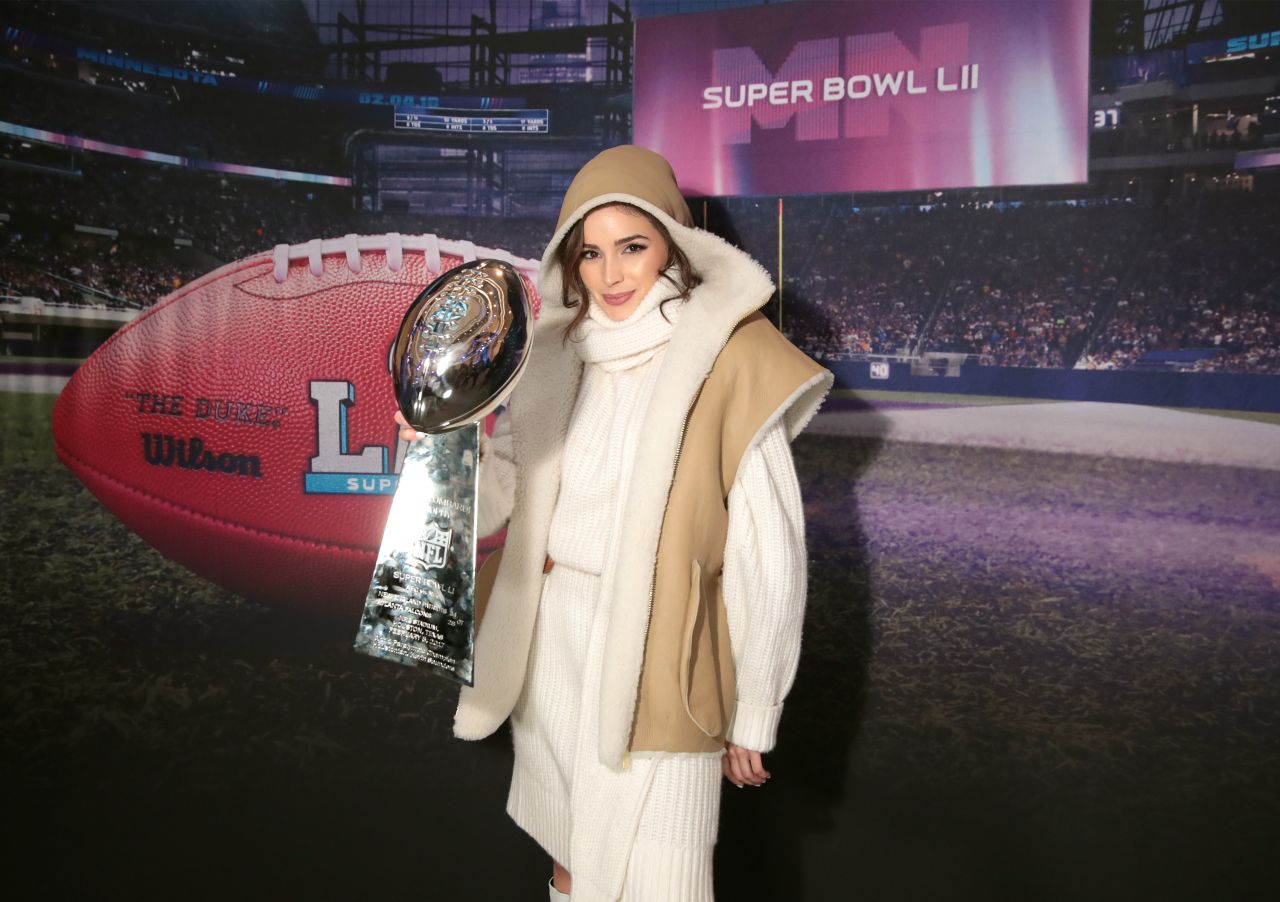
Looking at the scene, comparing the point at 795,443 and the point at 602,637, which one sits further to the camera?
the point at 795,443

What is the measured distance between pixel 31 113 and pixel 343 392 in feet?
3.91

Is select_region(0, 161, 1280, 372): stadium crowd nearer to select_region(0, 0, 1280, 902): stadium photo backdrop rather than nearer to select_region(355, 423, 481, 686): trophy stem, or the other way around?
select_region(0, 0, 1280, 902): stadium photo backdrop

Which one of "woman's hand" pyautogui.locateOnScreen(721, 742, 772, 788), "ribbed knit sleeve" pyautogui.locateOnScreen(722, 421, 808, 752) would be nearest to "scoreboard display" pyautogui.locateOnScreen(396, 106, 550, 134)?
"ribbed knit sleeve" pyautogui.locateOnScreen(722, 421, 808, 752)

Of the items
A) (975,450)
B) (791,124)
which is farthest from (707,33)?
(975,450)

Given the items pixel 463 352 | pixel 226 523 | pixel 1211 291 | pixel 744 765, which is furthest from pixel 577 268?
pixel 1211 291

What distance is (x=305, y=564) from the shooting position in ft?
6.84

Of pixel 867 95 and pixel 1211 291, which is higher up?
pixel 867 95

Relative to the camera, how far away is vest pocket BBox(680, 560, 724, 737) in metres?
1.26

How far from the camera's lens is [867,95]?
2074mm

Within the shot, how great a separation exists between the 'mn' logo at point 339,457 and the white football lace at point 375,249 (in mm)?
296

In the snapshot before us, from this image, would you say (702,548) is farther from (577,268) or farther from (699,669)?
(577,268)

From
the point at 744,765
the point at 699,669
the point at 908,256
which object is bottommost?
the point at 744,765

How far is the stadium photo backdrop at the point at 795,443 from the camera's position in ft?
6.22

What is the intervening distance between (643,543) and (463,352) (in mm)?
358
